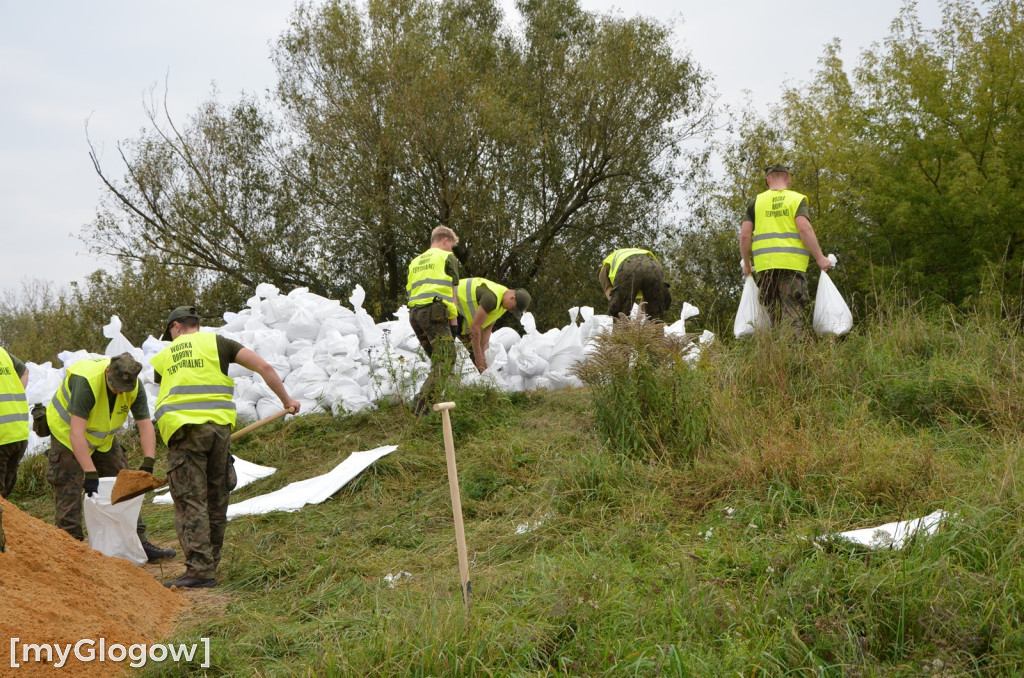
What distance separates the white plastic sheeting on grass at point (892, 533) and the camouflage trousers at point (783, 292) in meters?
2.92

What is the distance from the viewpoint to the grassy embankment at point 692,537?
A: 301cm

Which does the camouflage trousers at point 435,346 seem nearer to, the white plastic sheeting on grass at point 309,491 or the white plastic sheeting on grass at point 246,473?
the white plastic sheeting on grass at point 309,491

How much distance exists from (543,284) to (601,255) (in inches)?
55.1

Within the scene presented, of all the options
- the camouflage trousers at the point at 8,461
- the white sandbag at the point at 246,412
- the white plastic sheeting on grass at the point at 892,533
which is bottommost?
the white plastic sheeting on grass at the point at 892,533

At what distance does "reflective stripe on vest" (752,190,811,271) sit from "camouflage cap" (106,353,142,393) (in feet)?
14.2

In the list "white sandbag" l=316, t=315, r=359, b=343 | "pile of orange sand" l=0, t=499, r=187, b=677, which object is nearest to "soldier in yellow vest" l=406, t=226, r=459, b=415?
"white sandbag" l=316, t=315, r=359, b=343

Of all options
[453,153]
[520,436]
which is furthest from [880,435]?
[453,153]

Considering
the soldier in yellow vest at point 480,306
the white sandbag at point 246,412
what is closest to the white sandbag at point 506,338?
the soldier in yellow vest at point 480,306

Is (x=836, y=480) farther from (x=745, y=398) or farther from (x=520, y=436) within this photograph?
(x=520, y=436)

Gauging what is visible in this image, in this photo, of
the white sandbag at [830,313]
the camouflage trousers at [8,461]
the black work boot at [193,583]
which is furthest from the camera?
the white sandbag at [830,313]

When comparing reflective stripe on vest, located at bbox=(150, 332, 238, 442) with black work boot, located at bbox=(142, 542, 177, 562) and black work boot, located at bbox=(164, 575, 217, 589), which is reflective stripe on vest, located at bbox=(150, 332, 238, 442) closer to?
black work boot, located at bbox=(164, 575, 217, 589)

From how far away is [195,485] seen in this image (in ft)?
15.0

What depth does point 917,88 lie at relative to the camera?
13914 mm

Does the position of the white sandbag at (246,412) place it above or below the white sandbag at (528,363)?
below
